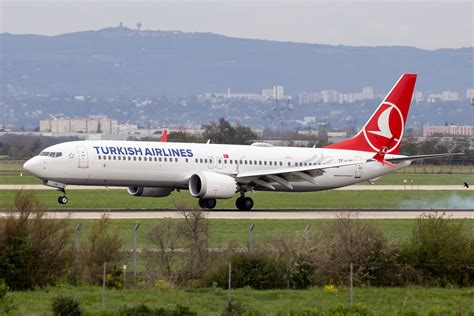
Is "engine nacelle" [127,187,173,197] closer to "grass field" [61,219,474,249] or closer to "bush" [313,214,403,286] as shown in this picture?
"grass field" [61,219,474,249]

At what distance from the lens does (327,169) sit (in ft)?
202

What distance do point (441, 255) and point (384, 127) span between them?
32.4m

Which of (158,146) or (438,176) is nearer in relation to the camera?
(158,146)

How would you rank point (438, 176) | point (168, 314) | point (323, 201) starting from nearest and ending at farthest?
point (168, 314), point (323, 201), point (438, 176)

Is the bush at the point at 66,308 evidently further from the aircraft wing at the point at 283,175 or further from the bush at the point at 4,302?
the aircraft wing at the point at 283,175

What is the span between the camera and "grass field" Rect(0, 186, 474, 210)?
60.8 meters

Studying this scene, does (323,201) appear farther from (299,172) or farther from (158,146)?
(158,146)

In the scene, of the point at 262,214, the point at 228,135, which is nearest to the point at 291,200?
the point at 262,214

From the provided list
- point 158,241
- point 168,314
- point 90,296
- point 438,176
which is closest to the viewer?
point 168,314

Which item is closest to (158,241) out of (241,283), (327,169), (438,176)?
(241,283)

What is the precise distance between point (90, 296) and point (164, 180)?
95.2ft

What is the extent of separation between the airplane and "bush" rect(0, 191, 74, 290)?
2351 cm

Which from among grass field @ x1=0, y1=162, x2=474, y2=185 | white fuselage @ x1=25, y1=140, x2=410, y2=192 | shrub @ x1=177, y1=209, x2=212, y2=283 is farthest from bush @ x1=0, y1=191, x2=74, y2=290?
grass field @ x1=0, y1=162, x2=474, y2=185

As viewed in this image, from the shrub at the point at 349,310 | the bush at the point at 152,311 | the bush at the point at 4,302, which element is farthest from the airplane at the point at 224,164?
the bush at the point at 152,311
